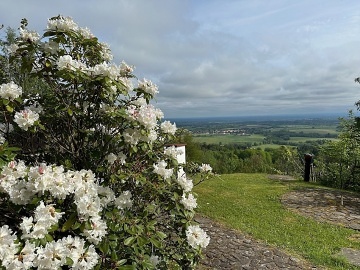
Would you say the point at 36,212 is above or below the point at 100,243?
above

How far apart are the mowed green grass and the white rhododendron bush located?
27.0 inches

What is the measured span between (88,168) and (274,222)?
602cm

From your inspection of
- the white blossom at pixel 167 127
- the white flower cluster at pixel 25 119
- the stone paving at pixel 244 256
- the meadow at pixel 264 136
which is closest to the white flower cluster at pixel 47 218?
the white flower cluster at pixel 25 119

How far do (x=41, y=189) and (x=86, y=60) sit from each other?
1565 mm

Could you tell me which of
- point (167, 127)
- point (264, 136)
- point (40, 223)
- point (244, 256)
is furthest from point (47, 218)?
point (264, 136)

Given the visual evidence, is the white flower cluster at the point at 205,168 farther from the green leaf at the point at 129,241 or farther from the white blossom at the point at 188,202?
the green leaf at the point at 129,241

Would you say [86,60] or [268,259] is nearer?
[86,60]

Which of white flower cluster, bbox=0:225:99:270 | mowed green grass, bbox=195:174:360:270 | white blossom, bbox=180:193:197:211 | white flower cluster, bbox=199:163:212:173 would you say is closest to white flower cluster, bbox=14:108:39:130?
white flower cluster, bbox=0:225:99:270

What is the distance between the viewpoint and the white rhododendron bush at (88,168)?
187 cm

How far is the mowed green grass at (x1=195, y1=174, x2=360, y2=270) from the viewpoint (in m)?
5.54

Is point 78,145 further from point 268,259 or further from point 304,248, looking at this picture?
point 304,248

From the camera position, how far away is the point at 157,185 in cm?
261

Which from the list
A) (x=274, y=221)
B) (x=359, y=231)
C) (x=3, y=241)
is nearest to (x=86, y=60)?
(x=3, y=241)

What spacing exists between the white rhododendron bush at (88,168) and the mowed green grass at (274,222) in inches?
27.0
